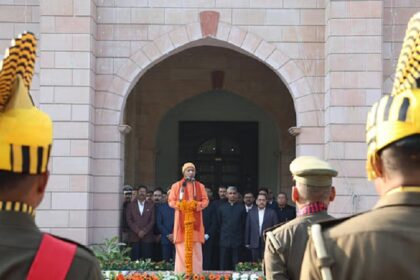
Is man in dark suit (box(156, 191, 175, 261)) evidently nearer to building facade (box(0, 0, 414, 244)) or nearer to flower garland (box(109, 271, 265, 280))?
building facade (box(0, 0, 414, 244))

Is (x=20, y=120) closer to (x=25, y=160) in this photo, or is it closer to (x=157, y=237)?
(x=25, y=160)

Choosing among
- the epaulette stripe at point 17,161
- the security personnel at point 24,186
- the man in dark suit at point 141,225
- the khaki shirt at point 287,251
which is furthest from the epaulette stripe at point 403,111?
Answer: the man in dark suit at point 141,225

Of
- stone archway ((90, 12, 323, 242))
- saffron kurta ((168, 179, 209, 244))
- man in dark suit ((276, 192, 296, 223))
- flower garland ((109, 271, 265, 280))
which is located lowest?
flower garland ((109, 271, 265, 280))

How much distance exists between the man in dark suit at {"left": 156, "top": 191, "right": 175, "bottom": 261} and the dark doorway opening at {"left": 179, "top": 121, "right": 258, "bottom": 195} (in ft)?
17.5

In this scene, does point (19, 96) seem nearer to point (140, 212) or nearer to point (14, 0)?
point (140, 212)

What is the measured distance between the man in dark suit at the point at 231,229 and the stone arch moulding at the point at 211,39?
5.39 feet

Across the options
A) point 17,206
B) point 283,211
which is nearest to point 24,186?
point 17,206

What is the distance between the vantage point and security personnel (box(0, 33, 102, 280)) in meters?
1.91

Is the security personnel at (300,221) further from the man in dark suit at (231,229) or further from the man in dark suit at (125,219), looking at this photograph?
the man in dark suit at (125,219)

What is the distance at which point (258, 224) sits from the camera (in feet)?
34.8

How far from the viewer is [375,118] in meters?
1.92

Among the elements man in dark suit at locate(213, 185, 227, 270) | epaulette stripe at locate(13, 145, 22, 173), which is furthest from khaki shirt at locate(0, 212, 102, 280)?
man in dark suit at locate(213, 185, 227, 270)

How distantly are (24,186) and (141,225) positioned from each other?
29.4 ft

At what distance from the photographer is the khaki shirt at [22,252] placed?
190 cm
